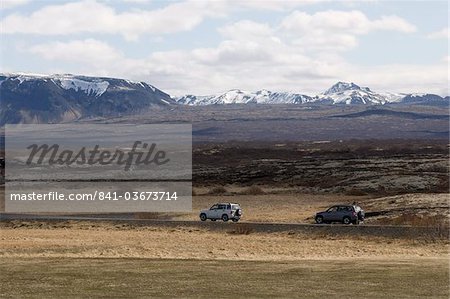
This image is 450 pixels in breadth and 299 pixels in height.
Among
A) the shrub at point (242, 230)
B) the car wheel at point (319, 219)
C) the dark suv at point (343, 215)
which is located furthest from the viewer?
the car wheel at point (319, 219)

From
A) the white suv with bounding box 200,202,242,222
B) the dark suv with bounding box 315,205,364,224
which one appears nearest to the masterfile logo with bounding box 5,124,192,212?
the white suv with bounding box 200,202,242,222

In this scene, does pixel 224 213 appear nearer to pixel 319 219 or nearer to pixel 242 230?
pixel 319 219

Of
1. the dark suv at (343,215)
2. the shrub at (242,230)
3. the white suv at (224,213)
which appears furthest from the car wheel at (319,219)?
the white suv at (224,213)

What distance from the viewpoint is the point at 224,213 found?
2331 inches

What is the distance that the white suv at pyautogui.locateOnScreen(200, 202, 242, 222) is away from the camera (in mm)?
59031

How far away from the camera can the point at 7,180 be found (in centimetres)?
11588

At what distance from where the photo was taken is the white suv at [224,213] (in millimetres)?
59031

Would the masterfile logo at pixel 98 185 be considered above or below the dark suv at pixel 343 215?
below

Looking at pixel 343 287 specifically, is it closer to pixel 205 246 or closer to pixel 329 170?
pixel 205 246

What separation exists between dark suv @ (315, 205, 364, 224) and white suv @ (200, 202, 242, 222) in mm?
7512

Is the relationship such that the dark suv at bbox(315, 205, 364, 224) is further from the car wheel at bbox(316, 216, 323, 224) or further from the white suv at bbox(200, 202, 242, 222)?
the white suv at bbox(200, 202, 242, 222)

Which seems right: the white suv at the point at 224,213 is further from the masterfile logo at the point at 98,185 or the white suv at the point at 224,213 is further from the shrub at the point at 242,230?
the masterfile logo at the point at 98,185

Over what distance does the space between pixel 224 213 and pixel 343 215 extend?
1059cm

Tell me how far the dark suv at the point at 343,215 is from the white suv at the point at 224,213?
7512 millimetres
